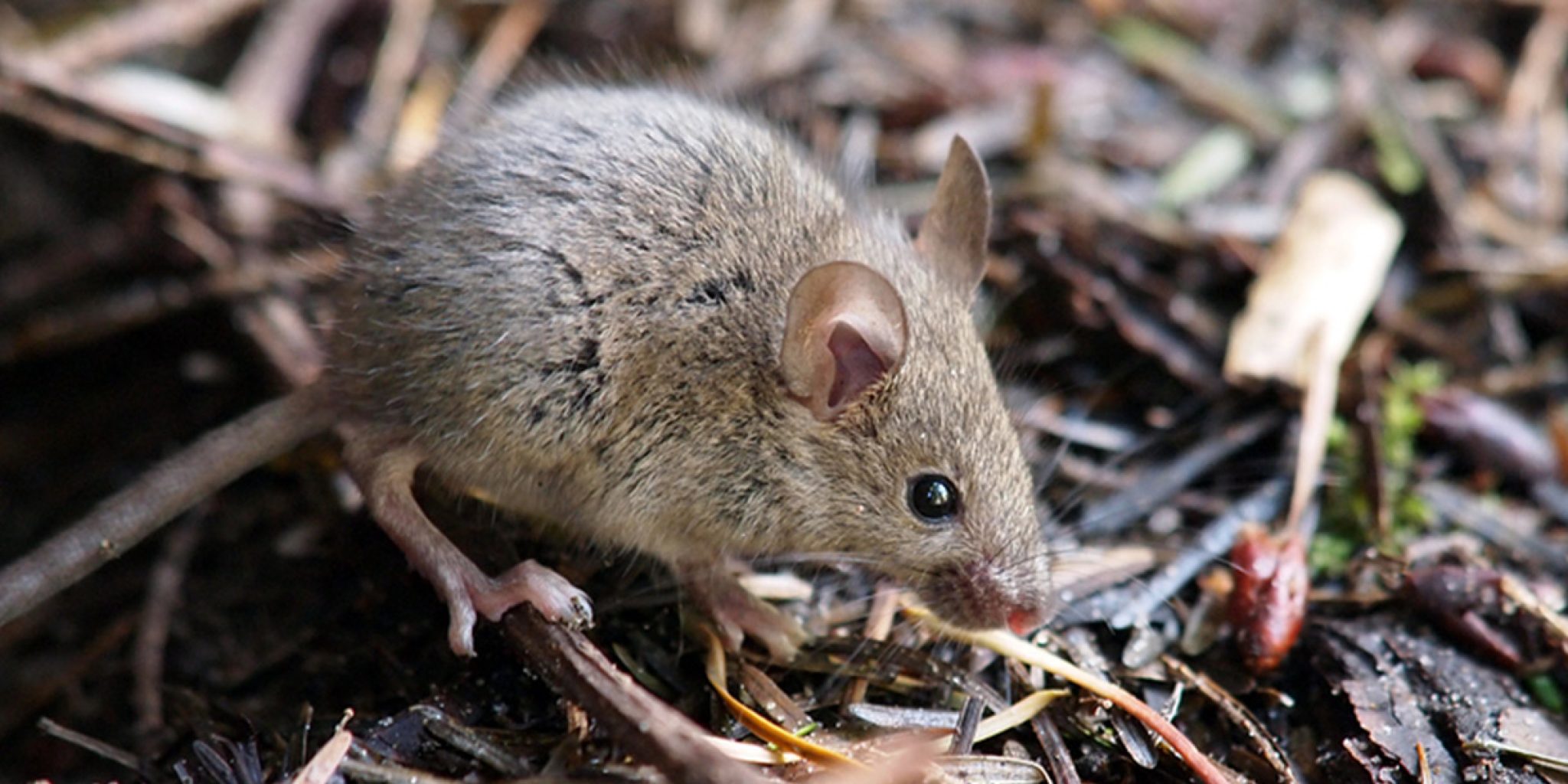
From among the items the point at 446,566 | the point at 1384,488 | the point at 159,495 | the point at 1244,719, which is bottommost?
the point at 1244,719

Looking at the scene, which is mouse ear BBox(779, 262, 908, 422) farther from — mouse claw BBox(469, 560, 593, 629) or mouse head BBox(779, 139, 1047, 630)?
mouse claw BBox(469, 560, 593, 629)

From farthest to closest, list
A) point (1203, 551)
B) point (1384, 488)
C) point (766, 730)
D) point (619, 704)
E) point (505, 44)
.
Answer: point (505, 44), point (1384, 488), point (1203, 551), point (766, 730), point (619, 704)

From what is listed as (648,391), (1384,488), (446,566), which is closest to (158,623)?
(446,566)

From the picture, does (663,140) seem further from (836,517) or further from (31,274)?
(31,274)

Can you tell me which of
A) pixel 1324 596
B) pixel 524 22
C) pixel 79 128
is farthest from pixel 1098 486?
pixel 79 128

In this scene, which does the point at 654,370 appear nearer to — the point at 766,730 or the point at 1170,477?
the point at 766,730

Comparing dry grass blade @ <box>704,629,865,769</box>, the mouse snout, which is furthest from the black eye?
dry grass blade @ <box>704,629,865,769</box>

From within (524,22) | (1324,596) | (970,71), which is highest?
(524,22)
